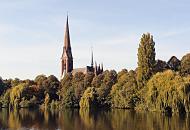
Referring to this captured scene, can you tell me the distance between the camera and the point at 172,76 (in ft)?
208

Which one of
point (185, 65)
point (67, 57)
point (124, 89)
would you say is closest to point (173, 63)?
point (185, 65)

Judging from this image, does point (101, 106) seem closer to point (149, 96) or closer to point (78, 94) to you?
point (78, 94)

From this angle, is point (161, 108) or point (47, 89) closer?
point (161, 108)

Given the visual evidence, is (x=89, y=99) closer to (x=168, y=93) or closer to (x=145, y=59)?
(x=145, y=59)

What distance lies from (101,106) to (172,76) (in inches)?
1100

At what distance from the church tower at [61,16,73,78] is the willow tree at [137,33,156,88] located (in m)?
69.7

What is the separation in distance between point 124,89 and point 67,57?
2621 inches

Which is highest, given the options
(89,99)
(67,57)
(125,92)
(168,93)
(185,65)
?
(67,57)

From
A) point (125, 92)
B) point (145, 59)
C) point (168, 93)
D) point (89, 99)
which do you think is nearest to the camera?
Result: point (168, 93)

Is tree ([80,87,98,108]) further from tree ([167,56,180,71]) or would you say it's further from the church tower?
the church tower

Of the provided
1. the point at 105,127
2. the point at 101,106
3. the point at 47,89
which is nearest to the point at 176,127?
the point at 105,127

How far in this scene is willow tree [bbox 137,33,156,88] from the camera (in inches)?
2918

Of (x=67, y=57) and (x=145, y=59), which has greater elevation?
(x=67, y=57)

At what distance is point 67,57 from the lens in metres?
144
